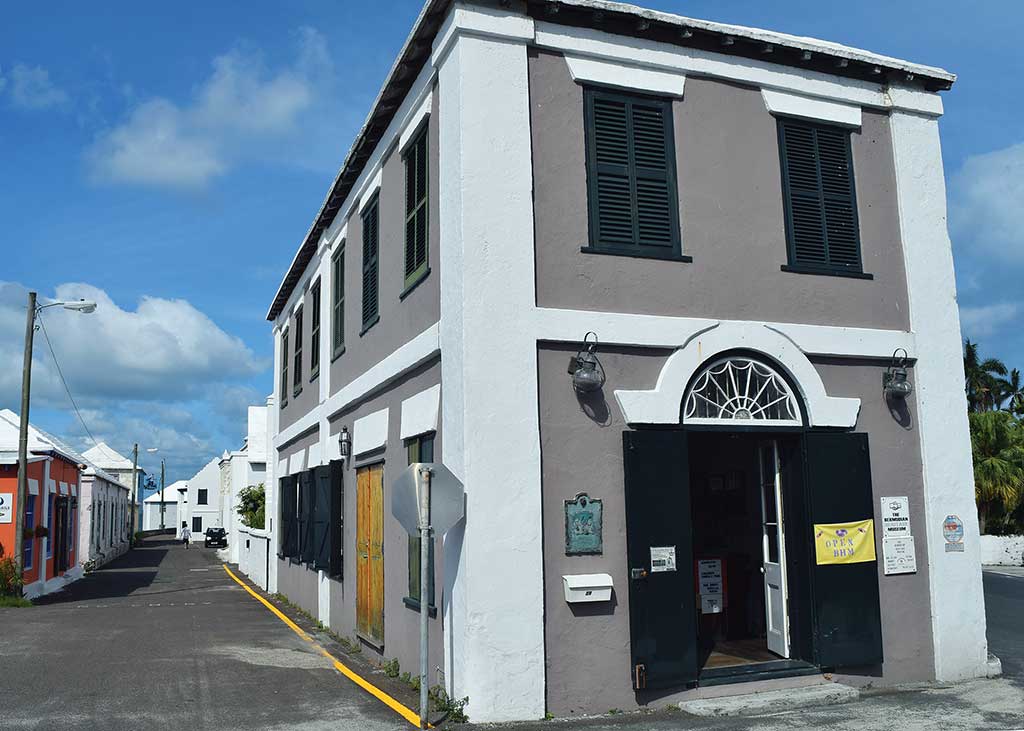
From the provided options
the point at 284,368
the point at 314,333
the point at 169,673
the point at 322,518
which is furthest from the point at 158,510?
the point at 169,673

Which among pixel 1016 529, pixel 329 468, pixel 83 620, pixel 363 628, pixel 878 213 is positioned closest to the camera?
pixel 878 213

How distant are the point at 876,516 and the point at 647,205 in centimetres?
380

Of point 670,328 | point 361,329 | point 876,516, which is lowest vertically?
point 876,516

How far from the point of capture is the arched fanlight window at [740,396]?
8.91 meters

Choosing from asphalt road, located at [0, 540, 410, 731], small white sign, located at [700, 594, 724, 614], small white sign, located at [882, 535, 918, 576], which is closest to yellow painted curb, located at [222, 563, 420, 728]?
asphalt road, located at [0, 540, 410, 731]

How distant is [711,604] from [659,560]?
332 cm

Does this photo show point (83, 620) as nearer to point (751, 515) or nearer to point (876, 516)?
point (751, 515)

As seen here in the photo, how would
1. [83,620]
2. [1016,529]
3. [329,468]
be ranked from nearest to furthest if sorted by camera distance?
1. [329,468]
2. [83,620]
3. [1016,529]

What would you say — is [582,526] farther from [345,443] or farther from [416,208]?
[345,443]

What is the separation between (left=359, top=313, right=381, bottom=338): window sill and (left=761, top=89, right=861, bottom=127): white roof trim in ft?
16.6

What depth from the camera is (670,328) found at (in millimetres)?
8766

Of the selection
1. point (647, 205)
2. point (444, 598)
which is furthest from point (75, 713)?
point (647, 205)

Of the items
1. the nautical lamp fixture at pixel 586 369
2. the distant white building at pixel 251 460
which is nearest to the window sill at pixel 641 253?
the nautical lamp fixture at pixel 586 369

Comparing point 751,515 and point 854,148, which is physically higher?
point 854,148
